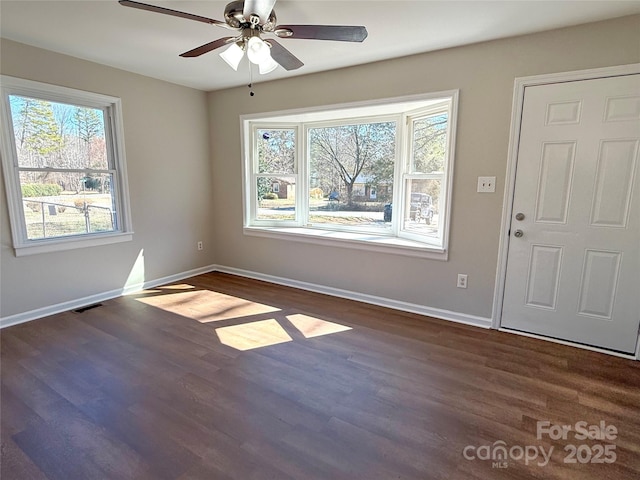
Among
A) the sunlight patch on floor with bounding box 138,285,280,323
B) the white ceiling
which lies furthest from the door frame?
the sunlight patch on floor with bounding box 138,285,280,323

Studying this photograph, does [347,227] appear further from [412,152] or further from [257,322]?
[257,322]

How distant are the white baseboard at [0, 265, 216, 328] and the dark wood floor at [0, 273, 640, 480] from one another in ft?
0.36

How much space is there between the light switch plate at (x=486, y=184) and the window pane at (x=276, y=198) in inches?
91.7

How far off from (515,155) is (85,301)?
431 cm

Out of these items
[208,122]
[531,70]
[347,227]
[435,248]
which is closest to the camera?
[531,70]

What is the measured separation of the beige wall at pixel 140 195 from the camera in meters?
2.94

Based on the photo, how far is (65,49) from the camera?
294cm

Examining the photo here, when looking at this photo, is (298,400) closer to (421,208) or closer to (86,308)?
(421,208)

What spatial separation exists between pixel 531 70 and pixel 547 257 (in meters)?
1.48

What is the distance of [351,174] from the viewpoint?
405cm

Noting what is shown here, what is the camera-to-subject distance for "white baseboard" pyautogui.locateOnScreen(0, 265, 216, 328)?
2.97 metres

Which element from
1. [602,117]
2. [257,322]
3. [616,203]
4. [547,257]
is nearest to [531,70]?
[602,117]

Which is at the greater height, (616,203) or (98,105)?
(98,105)

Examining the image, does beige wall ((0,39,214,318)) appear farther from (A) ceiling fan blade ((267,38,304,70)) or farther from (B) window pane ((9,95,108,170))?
(A) ceiling fan blade ((267,38,304,70))
